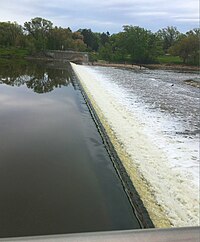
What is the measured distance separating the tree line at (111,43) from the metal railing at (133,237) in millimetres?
33776

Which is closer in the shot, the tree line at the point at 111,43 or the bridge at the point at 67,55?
the bridge at the point at 67,55

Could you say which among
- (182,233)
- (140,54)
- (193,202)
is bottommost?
(193,202)

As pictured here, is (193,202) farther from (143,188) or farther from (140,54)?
(140,54)

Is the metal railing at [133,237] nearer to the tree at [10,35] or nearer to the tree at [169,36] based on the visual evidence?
the tree at [10,35]

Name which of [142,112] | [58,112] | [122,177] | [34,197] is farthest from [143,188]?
[58,112]

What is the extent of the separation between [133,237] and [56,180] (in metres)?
1.99

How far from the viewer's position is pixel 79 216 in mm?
Answer: 2705

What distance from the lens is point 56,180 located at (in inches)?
134

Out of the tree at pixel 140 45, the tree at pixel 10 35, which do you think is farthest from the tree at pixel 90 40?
the tree at pixel 10 35

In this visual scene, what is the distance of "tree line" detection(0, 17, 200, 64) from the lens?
118 ft

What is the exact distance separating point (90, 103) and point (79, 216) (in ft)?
15.6

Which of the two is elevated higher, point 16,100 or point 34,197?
point 16,100

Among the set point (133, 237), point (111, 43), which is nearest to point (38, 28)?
point (111, 43)

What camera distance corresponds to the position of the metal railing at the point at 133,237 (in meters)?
1.50
